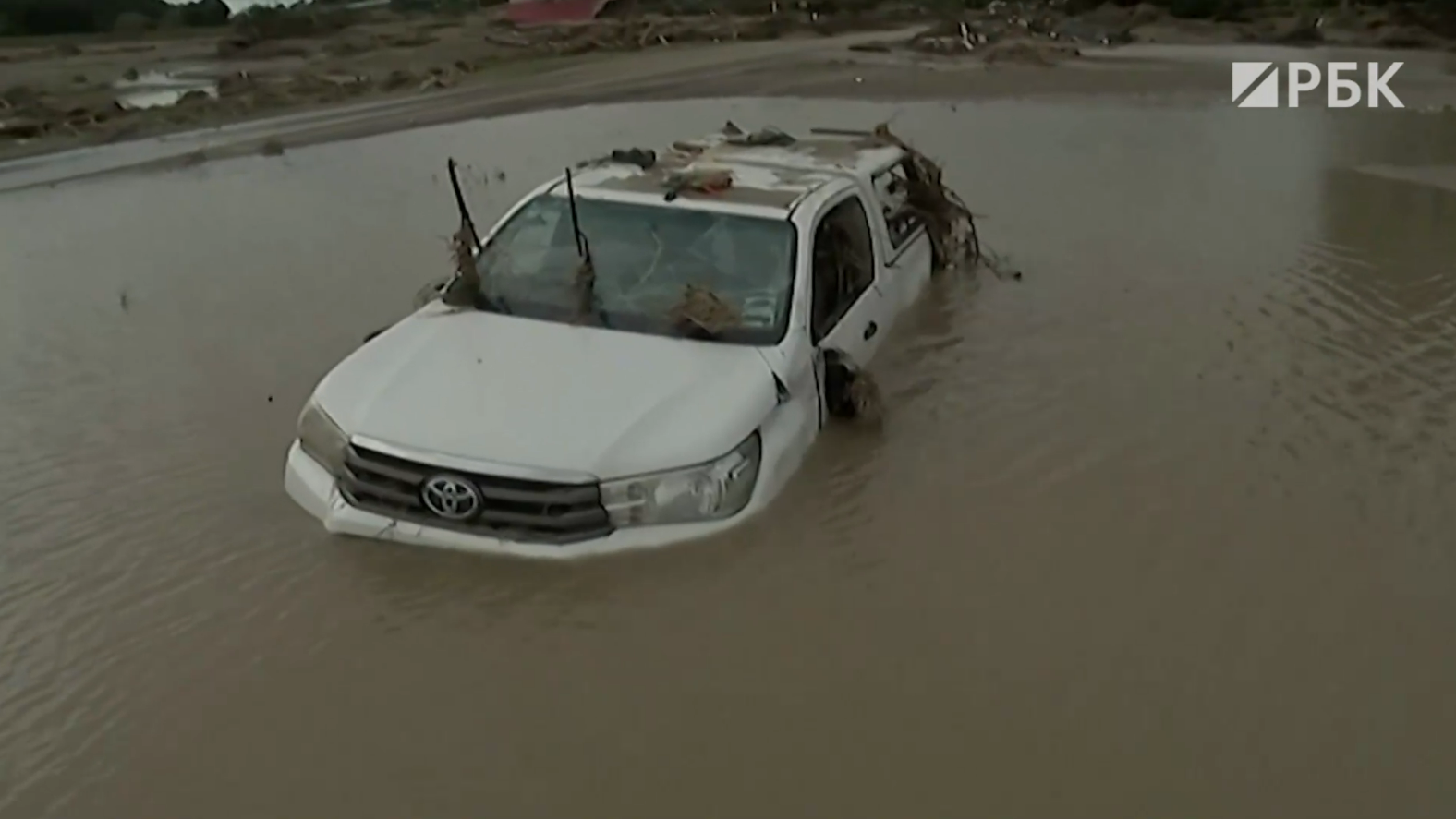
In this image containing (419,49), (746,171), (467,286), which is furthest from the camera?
(419,49)

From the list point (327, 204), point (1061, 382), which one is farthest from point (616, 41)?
point (1061, 382)

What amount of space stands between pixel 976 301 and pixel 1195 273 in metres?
1.96

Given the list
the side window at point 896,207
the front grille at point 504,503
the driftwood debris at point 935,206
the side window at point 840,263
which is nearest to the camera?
the front grille at point 504,503

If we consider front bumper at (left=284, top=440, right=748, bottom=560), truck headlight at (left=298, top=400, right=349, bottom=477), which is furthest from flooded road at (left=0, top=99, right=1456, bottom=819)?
truck headlight at (left=298, top=400, right=349, bottom=477)

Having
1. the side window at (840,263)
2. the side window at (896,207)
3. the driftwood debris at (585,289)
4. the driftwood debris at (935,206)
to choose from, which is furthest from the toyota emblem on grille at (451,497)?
the driftwood debris at (935,206)

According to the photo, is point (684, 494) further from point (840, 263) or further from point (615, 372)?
point (840, 263)

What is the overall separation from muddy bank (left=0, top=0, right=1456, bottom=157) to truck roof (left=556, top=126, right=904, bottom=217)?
1326cm

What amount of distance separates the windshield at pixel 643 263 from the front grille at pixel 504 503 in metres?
1.27

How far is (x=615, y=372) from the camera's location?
6355 mm

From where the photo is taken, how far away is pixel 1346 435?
764 centimetres

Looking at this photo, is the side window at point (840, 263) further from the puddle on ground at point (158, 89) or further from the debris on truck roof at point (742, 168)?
the puddle on ground at point (158, 89)

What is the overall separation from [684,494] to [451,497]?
0.89m

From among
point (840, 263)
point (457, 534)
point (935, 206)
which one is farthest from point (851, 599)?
point (935, 206)

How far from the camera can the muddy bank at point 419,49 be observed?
23.2 metres
